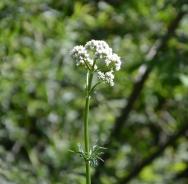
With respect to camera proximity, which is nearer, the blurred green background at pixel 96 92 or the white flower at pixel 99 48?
the white flower at pixel 99 48

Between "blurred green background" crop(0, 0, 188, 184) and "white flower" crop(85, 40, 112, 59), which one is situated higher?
"blurred green background" crop(0, 0, 188, 184)

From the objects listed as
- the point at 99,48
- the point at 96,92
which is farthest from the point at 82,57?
the point at 96,92

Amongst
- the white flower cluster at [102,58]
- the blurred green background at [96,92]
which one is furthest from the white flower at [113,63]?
the blurred green background at [96,92]

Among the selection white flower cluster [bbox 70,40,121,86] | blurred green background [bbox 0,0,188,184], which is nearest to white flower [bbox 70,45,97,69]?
white flower cluster [bbox 70,40,121,86]

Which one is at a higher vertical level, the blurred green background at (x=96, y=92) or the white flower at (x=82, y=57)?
the blurred green background at (x=96, y=92)

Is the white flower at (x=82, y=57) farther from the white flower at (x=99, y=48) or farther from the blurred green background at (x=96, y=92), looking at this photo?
the blurred green background at (x=96, y=92)

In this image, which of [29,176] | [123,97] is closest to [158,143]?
[123,97]

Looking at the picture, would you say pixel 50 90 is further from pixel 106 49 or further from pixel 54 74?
pixel 106 49

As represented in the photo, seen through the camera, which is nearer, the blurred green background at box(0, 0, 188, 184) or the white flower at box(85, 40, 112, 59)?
the white flower at box(85, 40, 112, 59)

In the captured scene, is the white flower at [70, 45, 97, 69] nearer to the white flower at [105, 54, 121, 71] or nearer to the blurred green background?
the white flower at [105, 54, 121, 71]
